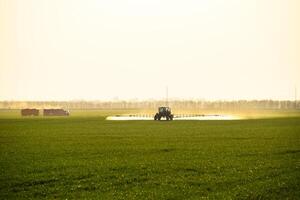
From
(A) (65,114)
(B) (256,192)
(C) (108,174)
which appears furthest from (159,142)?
(A) (65,114)

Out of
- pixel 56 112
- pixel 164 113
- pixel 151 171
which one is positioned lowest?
pixel 151 171

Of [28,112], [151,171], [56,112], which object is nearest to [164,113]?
[56,112]

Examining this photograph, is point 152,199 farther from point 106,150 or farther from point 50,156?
point 106,150

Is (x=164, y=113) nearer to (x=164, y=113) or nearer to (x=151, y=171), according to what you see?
(x=164, y=113)

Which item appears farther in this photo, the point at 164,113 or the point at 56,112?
the point at 56,112

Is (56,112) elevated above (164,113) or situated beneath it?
situated beneath

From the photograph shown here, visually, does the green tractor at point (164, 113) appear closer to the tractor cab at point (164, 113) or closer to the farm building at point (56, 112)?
the tractor cab at point (164, 113)

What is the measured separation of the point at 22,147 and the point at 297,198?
26564 mm

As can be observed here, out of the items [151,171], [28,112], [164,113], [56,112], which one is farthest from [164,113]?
[151,171]

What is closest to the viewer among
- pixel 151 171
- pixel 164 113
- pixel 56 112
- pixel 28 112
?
pixel 151 171

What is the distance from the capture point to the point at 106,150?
37.9 m

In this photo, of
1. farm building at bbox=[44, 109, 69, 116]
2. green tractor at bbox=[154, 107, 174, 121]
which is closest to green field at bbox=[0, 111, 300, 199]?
green tractor at bbox=[154, 107, 174, 121]

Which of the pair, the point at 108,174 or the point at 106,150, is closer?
the point at 108,174

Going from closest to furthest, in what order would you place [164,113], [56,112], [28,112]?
[164,113] → [28,112] → [56,112]
